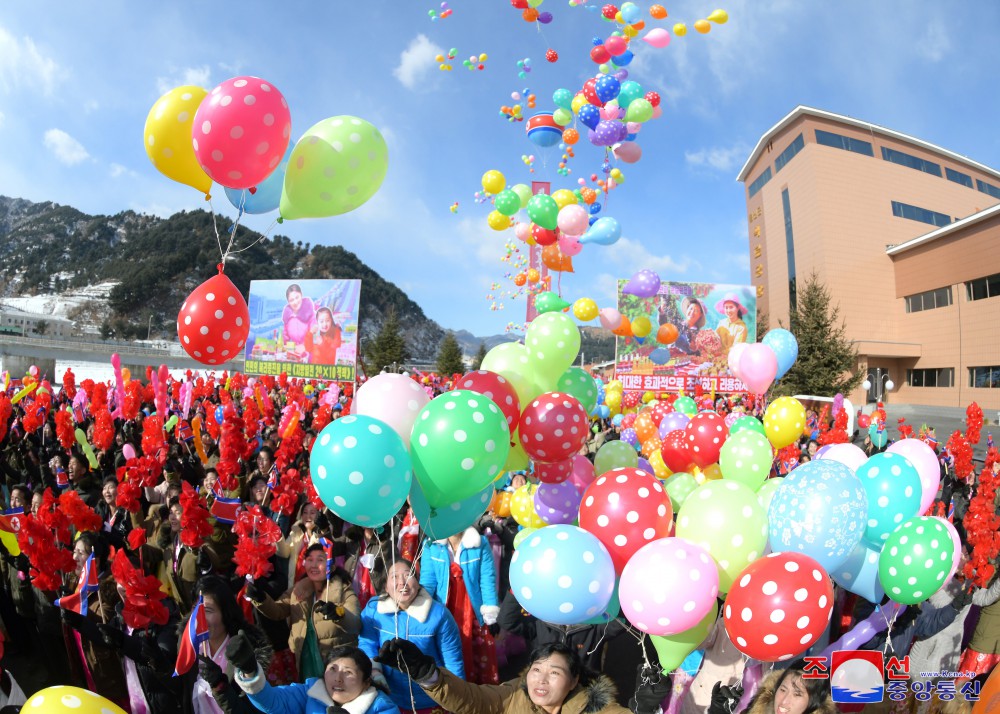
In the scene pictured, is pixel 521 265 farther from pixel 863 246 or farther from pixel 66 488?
pixel 863 246

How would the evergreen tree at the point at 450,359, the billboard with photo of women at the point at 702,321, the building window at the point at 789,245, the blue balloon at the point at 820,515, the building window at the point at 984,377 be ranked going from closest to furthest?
the blue balloon at the point at 820,515, the billboard with photo of women at the point at 702,321, the building window at the point at 984,377, the building window at the point at 789,245, the evergreen tree at the point at 450,359

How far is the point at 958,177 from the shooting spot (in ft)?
126

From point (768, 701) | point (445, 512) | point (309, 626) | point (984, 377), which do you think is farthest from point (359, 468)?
point (984, 377)

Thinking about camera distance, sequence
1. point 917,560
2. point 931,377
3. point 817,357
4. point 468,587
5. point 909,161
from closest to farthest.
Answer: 1. point 917,560
2. point 468,587
3. point 817,357
4. point 931,377
5. point 909,161

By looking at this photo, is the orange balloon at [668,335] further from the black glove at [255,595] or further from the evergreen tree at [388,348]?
the evergreen tree at [388,348]

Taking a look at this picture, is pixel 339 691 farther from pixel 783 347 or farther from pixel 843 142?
pixel 843 142

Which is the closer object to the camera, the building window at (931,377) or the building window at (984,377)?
the building window at (984,377)

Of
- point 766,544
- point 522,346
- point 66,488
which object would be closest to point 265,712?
point 766,544

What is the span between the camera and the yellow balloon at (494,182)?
874 centimetres

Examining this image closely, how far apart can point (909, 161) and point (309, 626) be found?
148ft

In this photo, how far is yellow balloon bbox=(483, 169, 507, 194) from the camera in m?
8.74

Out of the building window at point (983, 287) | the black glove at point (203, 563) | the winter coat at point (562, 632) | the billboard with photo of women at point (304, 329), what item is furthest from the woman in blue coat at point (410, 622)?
the building window at point (983, 287)

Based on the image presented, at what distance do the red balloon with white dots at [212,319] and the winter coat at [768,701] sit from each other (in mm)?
2954

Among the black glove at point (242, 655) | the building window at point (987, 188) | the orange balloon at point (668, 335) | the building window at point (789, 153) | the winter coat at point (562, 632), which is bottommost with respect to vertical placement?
the winter coat at point (562, 632)
